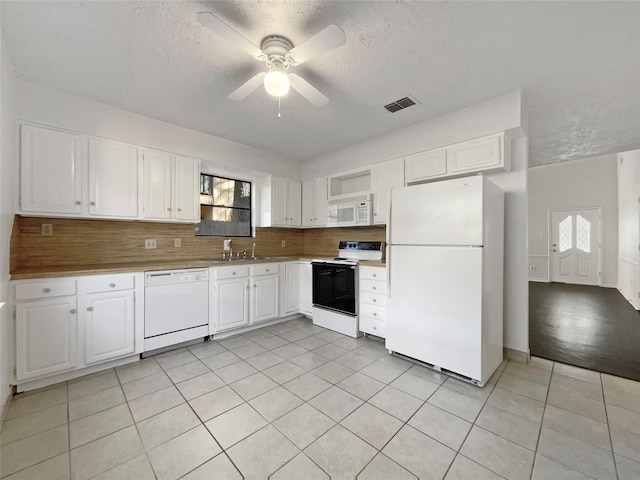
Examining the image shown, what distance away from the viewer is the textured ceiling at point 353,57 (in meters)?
1.59

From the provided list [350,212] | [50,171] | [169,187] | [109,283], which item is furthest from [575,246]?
[50,171]

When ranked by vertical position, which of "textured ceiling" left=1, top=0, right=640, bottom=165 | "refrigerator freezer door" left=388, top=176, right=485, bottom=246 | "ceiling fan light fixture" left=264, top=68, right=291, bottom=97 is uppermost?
"textured ceiling" left=1, top=0, right=640, bottom=165

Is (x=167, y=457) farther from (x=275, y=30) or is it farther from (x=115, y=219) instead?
(x=275, y=30)

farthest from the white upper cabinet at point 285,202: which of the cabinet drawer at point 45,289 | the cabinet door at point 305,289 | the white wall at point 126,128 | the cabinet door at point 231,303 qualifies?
the cabinet drawer at point 45,289

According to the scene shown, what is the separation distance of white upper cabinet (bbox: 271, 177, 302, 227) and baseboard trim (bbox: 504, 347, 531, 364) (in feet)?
10.7

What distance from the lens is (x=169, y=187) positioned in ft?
10.1

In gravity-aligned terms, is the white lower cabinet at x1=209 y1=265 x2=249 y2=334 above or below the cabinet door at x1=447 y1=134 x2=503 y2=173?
below

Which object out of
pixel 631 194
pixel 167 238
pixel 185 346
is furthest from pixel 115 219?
pixel 631 194

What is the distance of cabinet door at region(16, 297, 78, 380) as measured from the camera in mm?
2027

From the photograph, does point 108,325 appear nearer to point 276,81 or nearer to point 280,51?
point 276,81

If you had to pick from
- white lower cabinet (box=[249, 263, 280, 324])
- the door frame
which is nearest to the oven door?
white lower cabinet (box=[249, 263, 280, 324])

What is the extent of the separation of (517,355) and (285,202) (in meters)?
3.58

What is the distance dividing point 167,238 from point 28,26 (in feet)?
7.04

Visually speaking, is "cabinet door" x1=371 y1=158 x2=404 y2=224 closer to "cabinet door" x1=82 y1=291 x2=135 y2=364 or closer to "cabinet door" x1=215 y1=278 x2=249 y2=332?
"cabinet door" x1=215 y1=278 x2=249 y2=332
